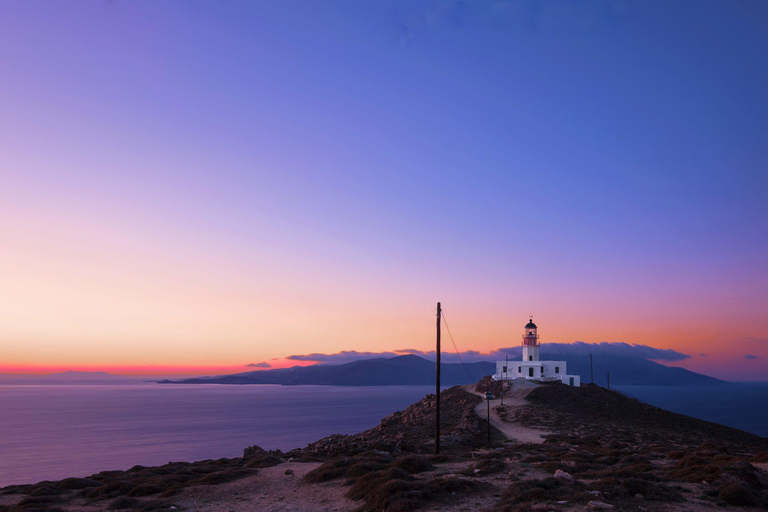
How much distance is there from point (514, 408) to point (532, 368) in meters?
22.2

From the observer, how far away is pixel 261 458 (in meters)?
27.0

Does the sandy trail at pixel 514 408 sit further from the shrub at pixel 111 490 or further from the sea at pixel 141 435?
the sea at pixel 141 435

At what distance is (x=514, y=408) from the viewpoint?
5194 centimetres

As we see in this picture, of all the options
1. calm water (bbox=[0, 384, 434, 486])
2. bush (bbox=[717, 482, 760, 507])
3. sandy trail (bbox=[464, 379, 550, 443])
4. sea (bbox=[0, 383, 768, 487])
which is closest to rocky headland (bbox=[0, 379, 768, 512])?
bush (bbox=[717, 482, 760, 507])

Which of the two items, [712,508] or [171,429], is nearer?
[712,508]

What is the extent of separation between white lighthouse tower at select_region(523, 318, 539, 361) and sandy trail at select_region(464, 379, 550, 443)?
24.2ft

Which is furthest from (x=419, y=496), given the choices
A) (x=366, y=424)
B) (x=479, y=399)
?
(x=366, y=424)

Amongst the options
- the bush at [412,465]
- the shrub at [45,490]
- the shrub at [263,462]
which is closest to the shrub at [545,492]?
the bush at [412,465]

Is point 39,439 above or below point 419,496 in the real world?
below

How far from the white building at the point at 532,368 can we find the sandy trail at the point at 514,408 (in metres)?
3.79

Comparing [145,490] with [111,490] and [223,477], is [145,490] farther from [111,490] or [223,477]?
[223,477]

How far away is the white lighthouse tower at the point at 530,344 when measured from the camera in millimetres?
75125

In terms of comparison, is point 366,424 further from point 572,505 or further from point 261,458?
point 572,505

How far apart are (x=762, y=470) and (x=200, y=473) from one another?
27.1 m
